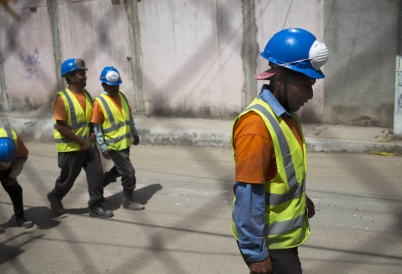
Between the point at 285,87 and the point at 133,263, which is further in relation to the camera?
the point at 133,263

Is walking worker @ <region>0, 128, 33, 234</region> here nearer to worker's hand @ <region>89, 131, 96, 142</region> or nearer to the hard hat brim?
worker's hand @ <region>89, 131, 96, 142</region>

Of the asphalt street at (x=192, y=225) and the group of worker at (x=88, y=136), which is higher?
the group of worker at (x=88, y=136)

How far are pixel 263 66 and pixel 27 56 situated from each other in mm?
6119

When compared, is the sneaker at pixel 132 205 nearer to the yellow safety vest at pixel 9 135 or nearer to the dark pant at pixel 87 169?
the dark pant at pixel 87 169

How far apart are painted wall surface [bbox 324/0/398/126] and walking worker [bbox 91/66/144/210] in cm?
430

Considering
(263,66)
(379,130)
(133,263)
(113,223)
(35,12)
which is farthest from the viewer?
(35,12)

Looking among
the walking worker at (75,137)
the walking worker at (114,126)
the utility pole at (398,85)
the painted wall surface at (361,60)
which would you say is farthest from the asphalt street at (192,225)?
the painted wall surface at (361,60)

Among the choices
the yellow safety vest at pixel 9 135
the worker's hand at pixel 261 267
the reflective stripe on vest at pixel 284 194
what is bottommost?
the worker's hand at pixel 261 267

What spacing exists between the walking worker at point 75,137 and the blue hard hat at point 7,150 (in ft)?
2.56

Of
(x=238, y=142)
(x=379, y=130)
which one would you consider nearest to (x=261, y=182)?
(x=238, y=142)

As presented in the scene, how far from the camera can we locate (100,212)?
6449 mm

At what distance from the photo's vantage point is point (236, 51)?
10.5m

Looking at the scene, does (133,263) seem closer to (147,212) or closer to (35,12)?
(147,212)

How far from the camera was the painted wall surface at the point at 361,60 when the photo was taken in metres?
8.95
